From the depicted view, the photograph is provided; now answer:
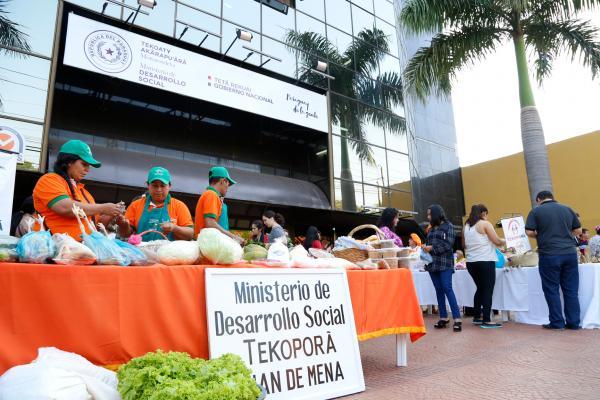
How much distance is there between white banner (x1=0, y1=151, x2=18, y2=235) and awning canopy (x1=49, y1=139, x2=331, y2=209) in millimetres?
5001

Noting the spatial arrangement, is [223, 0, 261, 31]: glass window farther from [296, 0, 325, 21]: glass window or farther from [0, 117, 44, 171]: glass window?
[0, 117, 44, 171]: glass window

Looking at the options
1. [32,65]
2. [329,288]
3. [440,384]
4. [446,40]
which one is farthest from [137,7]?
[440,384]

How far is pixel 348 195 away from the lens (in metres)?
12.8

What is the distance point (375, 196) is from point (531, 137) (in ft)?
17.0

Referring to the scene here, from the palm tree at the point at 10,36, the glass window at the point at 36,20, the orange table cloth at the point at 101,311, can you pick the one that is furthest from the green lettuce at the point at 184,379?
the glass window at the point at 36,20

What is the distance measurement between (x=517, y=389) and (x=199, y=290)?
2246mm

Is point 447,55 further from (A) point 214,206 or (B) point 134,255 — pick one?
(B) point 134,255

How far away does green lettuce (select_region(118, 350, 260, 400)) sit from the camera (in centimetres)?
139

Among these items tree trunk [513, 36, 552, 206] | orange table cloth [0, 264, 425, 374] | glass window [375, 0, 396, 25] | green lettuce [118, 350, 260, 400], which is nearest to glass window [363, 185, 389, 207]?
tree trunk [513, 36, 552, 206]

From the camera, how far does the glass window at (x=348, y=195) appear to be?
492 inches

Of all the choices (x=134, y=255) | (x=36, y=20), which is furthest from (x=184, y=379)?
(x=36, y=20)

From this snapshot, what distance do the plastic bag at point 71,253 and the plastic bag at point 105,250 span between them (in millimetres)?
50

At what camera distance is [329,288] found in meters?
2.74

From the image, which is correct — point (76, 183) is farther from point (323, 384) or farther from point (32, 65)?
point (32, 65)
